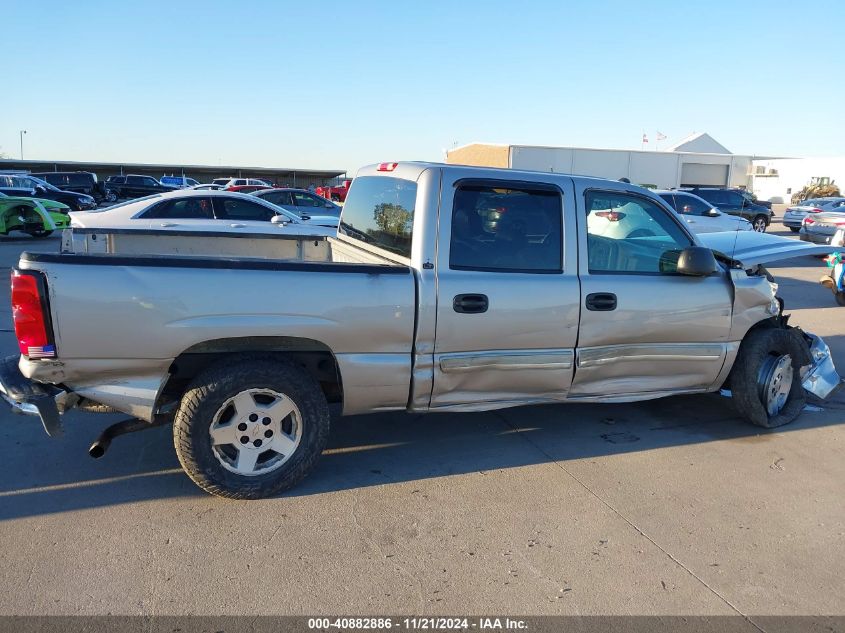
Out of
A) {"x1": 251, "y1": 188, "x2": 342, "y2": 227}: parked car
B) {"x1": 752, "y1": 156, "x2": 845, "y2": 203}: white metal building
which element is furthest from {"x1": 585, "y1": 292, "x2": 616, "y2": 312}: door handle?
{"x1": 752, "y1": 156, "x2": 845, "y2": 203}: white metal building

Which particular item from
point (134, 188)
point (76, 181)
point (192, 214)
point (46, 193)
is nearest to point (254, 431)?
point (192, 214)

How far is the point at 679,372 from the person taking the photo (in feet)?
15.6

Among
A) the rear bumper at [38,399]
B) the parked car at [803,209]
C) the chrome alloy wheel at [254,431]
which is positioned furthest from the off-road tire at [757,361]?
the parked car at [803,209]

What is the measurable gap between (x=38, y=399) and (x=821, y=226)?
20206mm

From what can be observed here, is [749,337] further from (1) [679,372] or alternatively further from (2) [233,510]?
(2) [233,510]

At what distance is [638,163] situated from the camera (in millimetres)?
57406

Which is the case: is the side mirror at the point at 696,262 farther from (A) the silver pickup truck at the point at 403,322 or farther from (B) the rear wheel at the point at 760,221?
(B) the rear wheel at the point at 760,221

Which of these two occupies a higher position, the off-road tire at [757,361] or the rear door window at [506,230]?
the rear door window at [506,230]

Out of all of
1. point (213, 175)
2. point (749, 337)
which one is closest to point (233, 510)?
point (749, 337)

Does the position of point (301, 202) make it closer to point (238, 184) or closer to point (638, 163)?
point (238, 184)

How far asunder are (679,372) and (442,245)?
2073 millimetres

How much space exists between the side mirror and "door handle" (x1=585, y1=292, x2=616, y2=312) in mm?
556

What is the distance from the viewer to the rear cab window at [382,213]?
4145 millimetres

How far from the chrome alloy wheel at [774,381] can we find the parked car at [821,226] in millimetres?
15249
